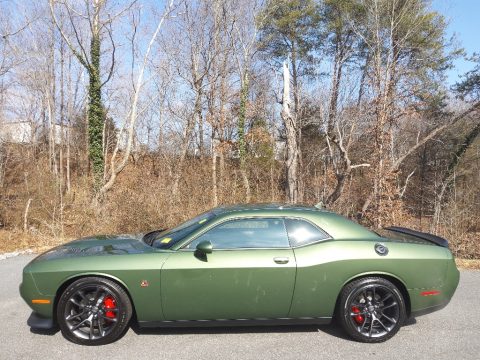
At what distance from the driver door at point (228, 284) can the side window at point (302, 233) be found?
7.0 inches

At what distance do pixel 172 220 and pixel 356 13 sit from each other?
1954 centimetres

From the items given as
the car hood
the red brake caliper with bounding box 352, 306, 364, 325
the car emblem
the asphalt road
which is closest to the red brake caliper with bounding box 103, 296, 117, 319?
the asphalt road

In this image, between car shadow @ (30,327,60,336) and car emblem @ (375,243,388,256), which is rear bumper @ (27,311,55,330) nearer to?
car shadow @ (30,327,60,336)

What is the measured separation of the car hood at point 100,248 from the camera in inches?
150

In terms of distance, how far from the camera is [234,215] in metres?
3.92

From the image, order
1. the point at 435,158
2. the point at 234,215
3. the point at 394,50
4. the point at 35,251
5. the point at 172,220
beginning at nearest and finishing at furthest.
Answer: the point at 234,215 → the point at 35,251 → the point at 172,220 → the point at 394,50 → the point at 435,158

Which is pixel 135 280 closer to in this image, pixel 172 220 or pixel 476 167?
pixel 172 220

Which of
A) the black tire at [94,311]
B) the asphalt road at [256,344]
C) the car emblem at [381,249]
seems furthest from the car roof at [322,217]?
the black tire at [94,311]

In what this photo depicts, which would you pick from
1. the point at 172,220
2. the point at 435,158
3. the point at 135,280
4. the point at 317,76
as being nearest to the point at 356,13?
the point at 317,76

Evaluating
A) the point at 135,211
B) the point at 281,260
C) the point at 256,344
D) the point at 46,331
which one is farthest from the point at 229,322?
the point at 135,211

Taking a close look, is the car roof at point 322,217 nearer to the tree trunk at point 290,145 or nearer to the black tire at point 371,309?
the black tire at point 371,309

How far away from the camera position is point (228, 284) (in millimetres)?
3590

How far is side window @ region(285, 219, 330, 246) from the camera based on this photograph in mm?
3811

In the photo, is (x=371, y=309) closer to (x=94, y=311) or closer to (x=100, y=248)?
(x=94, y=311)
